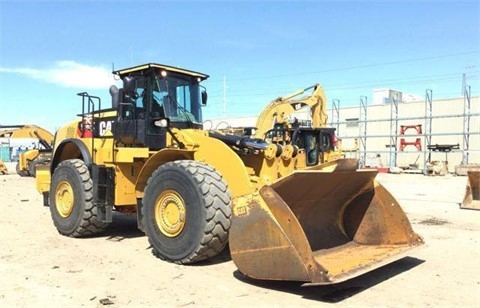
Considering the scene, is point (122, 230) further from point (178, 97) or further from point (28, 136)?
point (28, 136)

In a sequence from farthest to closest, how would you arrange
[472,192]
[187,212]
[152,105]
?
1. [472,192]
2. [152,105]
3. [187,212]

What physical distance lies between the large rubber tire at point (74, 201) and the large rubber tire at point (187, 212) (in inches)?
66.2

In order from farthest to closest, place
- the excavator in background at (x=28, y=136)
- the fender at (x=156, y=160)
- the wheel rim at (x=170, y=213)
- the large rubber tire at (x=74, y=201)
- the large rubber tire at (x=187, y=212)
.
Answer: the excavator in background at (x=28, y=136), the large rubber tire at (x=74, y=201), the fender at (x=156, y=160), the wheel rim at (x=170, y=213), the large rubber tire at (x=187, y=212)

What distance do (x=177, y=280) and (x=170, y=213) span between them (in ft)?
3.44

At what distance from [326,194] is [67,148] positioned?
4999 millimetres

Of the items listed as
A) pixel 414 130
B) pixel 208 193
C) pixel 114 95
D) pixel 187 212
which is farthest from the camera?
pixel 414 130

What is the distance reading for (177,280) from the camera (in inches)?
209

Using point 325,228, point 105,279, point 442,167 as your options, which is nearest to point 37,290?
point 105,279

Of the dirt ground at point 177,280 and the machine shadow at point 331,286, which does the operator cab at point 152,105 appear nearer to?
the dirt ground at point 177,280

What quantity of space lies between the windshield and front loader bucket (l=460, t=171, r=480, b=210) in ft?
26.2

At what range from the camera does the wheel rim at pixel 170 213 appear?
5957mm

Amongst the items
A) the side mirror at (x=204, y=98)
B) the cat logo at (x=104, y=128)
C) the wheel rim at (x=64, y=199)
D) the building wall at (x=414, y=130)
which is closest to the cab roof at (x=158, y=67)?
the side mirror at (x=204, y=98)

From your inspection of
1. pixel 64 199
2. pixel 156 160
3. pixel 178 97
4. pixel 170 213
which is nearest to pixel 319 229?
pixel 170 213

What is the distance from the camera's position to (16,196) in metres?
15.2
